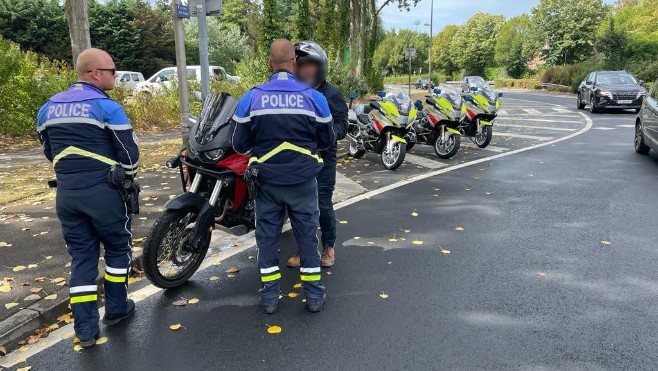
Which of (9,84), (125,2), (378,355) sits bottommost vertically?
(378,355)

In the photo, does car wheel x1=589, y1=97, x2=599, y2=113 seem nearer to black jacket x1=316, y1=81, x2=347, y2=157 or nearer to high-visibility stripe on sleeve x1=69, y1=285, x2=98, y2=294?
black jacket x1=316, y1=81, x2=347, y2=157

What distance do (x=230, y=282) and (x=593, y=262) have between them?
3346 millimetres

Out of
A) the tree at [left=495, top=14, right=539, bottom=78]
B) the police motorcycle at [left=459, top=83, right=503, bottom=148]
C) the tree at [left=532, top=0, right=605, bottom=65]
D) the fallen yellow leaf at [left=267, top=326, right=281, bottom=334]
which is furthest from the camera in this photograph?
the tree at [left=495, top=14, right=539, bottom=78]

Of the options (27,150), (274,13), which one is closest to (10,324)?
(27,150)

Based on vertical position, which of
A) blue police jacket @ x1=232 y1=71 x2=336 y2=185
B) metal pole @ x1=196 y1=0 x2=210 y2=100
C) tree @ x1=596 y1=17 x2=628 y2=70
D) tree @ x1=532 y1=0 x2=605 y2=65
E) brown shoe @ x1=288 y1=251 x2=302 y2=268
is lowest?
brown shoe @ x1=288 y1=251 x2=302 y2=268

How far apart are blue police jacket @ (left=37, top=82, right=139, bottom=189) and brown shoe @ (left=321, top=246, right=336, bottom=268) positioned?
218 cm

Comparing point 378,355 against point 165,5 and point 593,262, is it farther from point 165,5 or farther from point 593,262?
point 165,5

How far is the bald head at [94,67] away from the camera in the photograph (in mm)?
3580

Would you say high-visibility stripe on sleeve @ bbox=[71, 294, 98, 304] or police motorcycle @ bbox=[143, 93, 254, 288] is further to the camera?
Result: police motorcycle @ bbox=[143, 93, 254, 288]

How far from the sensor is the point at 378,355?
343cm

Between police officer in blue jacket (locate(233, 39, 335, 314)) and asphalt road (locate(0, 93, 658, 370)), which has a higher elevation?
police officer in blue jacket (locate(233, 39, 335, 314))

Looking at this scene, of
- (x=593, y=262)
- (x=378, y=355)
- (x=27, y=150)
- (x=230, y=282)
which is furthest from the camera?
(x=27, y=150)

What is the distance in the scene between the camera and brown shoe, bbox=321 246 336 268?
503 cm

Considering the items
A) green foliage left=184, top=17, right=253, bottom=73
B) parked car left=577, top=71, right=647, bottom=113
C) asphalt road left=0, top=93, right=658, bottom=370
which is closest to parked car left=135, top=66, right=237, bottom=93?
asphalt road left=0, top=93, right=658, bottom=370
